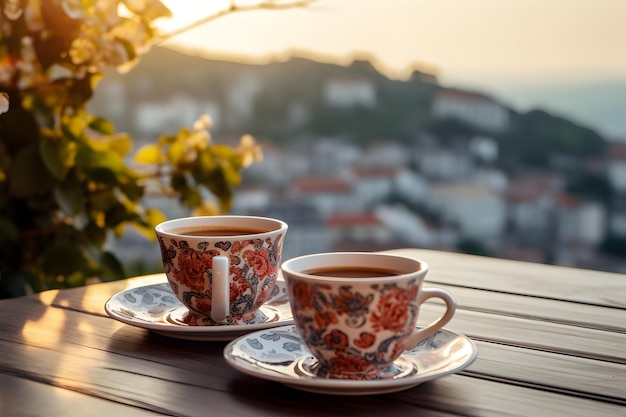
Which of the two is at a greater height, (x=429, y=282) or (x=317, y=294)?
(x=317, y=294)

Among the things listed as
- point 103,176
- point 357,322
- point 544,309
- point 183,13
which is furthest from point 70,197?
point 357,322

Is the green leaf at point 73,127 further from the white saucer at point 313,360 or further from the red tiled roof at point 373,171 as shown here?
the red tiled roof at point 373,171

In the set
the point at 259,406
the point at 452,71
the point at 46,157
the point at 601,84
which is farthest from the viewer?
the point at 452,71

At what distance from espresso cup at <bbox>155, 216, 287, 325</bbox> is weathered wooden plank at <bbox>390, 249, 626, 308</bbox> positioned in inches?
17.1

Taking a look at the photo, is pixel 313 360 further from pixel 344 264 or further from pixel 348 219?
pixel 348 219

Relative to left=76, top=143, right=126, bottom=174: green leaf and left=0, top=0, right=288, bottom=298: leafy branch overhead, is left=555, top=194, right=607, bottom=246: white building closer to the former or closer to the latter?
left=0, top=0, right=288, bottom=298: leafy branch overhead

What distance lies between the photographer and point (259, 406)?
2.38ft

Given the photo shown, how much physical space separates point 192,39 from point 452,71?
7.39 ft

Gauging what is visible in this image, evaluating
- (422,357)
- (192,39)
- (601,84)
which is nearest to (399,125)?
(601,84)

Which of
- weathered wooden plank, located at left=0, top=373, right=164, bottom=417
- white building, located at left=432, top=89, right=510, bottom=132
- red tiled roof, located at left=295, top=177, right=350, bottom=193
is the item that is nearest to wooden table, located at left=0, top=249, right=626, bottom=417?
weathered wooden plank, located at left=0, top=373, right=164, bottom=417

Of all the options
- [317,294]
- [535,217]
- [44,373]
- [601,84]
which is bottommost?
[535,217]

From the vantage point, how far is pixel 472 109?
6.16m

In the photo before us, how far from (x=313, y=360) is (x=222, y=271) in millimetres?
145

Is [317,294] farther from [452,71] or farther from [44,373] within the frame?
[452,71]
